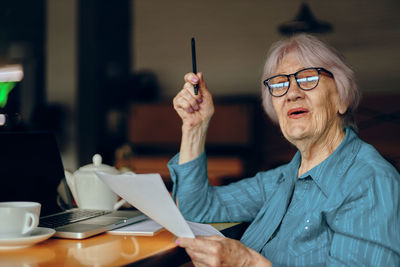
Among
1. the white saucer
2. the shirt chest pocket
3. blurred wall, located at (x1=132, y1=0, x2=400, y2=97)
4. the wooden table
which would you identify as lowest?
the shirt chest pocket

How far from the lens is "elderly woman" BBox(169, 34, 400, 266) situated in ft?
3.55

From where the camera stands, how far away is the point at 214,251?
1.07m

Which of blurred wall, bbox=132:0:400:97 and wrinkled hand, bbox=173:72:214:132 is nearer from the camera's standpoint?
wrinkled hand, bbox=173:72:214:132

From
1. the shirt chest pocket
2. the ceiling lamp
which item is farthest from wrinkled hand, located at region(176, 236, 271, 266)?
the ceiling lamp

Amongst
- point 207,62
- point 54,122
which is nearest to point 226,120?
point 207,62

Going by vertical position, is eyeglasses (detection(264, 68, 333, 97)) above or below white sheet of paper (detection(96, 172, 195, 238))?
above

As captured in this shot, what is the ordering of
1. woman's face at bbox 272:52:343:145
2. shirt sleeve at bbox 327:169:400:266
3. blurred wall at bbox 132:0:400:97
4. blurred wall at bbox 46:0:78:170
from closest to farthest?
1. shirt sleeve at bbox 327:169:400:266
2. woman's face at bbox 272:52:343:145
3. blurred wall at bbox 132:0:400:97
4. blurred wall at bbox 46:0:78:170

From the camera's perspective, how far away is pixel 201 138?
1.51 meters

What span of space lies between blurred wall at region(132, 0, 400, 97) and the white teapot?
3.48m

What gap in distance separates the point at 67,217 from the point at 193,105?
20.7 inches

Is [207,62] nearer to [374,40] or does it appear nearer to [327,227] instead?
[374,40]

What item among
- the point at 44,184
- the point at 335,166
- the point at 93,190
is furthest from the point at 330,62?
the point at 44,184

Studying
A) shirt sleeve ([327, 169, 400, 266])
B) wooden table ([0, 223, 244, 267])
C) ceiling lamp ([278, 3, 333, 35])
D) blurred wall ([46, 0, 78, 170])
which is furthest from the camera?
blurred wall ([46, 0, 78, 170])

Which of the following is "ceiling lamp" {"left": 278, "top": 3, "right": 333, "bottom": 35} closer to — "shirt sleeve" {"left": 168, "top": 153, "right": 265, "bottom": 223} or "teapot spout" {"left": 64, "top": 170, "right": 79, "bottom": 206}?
"shirt sleeve" {"left": 168, "top": 153, "right": 265, "bottom": 223}
